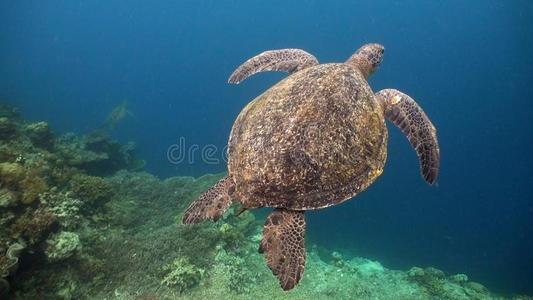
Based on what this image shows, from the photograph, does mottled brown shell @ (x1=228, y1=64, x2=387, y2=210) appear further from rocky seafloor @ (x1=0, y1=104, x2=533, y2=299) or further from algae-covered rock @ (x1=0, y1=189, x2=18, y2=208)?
algae-covered rock @ (x1=0, y1=189, x2=18, y2=208)

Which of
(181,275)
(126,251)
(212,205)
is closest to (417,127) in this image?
(212,205)

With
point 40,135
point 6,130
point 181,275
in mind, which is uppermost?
point 40,135

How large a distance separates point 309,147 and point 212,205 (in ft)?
4.50

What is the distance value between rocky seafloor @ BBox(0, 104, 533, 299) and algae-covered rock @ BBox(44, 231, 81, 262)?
0.05 ft

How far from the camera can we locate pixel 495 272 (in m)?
20.0

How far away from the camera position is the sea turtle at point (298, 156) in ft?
11.3

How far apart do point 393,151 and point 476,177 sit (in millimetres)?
32044

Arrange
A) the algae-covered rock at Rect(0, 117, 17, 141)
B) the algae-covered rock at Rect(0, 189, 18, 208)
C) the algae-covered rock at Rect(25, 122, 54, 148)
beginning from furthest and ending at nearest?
the algae-covered rock at Rect(25, 122, 54, 148)
the algae-covered rock at Rect(0, 117, 17, 141)
the algae-covered rock at Rect(0, 189, 18, 208)

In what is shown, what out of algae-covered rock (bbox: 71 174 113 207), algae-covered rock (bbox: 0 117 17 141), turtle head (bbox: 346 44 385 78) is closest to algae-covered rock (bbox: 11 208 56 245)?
algae-covered rock (bbox: 71 174 113 207)

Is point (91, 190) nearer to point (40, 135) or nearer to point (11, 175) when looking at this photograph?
point (11, 175)

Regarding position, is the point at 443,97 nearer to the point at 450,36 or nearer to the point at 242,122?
the point at 450,36

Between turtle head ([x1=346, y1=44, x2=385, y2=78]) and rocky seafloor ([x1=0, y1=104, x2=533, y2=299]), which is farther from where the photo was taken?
turtle head ([x1=346, y1=44, x2=385, y2=78])

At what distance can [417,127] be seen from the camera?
15.6 ft

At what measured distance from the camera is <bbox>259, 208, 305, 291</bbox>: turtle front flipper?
342 centimetres
